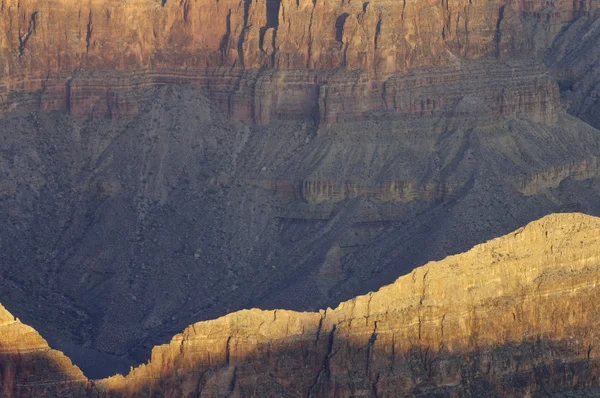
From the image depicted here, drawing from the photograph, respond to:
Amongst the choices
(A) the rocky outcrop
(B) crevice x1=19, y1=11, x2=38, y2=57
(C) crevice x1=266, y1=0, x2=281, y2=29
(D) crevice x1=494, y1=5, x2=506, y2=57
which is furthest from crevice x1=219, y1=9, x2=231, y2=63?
(A) the rocky outcrop

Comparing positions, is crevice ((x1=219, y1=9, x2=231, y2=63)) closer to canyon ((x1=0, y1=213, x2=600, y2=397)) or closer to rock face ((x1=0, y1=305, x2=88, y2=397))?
canyon ((x1=0, y1=213, x2=600, y2=397))

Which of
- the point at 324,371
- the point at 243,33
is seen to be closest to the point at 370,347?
the point at 324,371

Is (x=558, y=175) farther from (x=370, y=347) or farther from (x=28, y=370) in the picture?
(x=28, y=370)

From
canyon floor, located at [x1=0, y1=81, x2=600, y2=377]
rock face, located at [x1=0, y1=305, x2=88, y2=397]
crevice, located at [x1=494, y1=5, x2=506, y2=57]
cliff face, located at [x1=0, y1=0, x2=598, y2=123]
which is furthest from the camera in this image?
crevice, located at [x1=494, y1=5, x2=506, y2=57]

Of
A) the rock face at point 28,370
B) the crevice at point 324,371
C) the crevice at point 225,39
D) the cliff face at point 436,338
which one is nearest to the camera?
the rock face at point 28,370

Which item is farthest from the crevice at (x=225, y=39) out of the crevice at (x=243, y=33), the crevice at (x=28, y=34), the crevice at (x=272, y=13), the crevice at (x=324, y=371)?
the crevice at (x=324, y=371)

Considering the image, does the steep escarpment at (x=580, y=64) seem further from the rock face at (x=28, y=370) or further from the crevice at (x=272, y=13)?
the rock face at (x=28, y=370)

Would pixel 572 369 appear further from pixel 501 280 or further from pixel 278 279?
pixel 278 279
